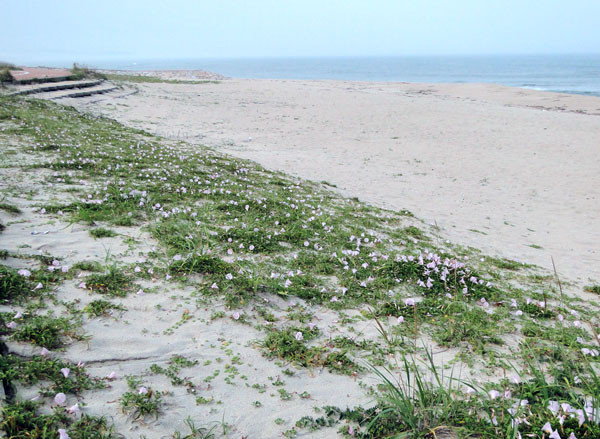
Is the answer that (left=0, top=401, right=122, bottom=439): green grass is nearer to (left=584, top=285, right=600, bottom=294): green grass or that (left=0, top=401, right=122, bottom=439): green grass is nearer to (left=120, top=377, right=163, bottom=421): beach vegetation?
(left=120, top=377, right=163, bottom=421): beach vegetation

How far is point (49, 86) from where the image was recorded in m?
20.2

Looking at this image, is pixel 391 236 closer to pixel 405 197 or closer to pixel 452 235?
pixel 452 235

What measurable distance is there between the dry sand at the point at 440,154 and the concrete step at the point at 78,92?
0.97 m

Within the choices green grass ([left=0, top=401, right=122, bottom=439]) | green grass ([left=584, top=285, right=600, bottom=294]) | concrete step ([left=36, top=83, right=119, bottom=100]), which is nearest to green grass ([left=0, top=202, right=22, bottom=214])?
green grass ([left=0, top=401, right=122, bottom=439])

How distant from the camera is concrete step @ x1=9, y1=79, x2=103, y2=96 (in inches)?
715

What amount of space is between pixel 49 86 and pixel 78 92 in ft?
4.35

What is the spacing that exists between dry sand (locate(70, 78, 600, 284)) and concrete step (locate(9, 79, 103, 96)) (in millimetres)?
2052

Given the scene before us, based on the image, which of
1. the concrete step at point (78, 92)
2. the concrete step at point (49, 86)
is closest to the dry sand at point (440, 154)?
the concrete step at point (78, 92)

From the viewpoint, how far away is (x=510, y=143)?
57.6 ft

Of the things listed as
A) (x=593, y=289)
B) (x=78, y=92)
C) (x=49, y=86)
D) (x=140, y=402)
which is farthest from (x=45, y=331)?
(x=78, y=92)

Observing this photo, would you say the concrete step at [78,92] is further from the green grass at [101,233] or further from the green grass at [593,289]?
the green grass at [593,289]

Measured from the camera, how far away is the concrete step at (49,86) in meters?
18.2

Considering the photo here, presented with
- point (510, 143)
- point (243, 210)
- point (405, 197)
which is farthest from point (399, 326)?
point (510, 143)

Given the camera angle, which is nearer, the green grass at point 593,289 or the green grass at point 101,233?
the green grass at point 101,233
